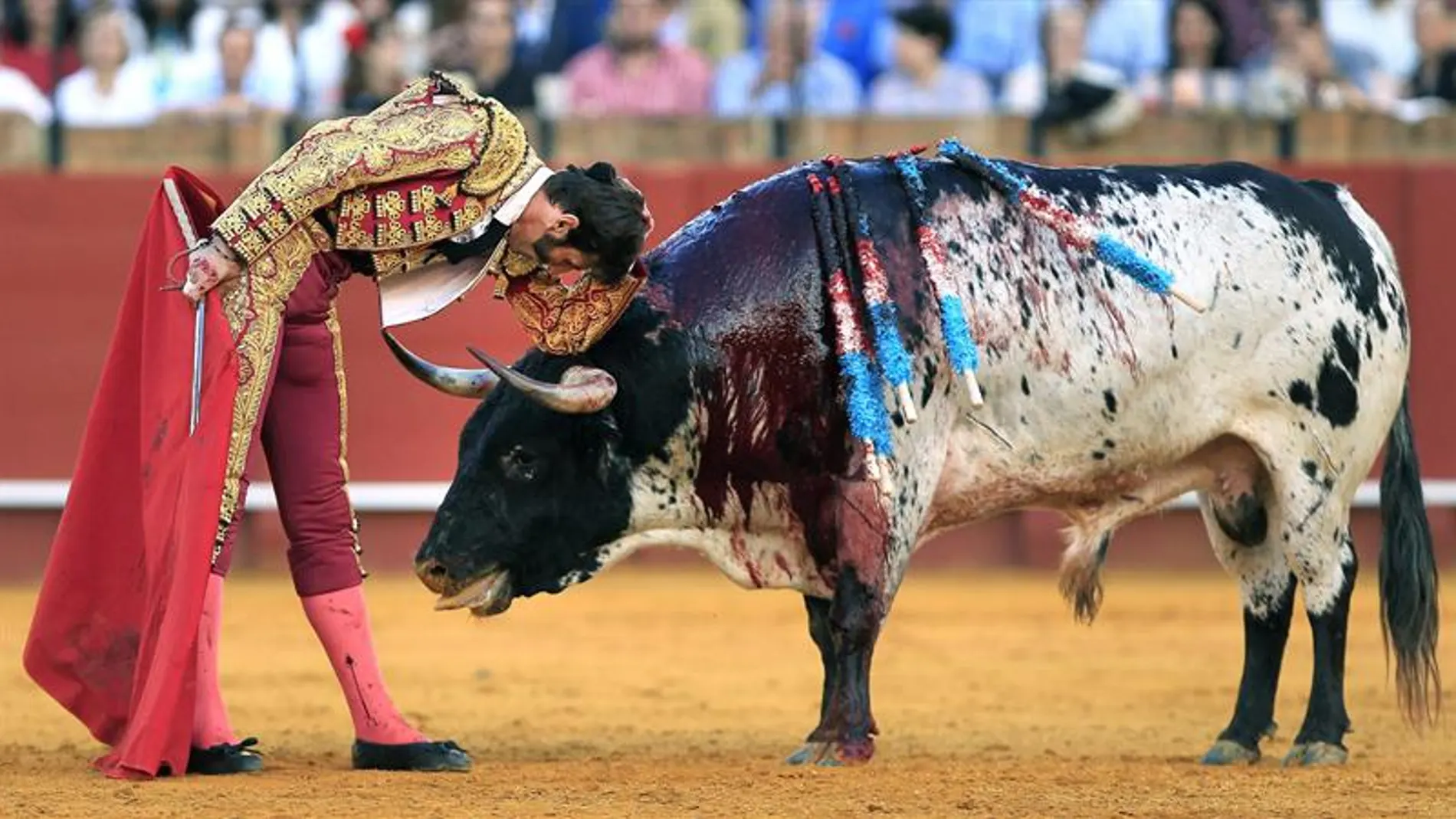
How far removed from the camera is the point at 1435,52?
37.3 ft

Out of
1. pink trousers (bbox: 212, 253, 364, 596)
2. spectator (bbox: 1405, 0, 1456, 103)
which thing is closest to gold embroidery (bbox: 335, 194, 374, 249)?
pink trousers (bbox: 212, 253, 364, 596)

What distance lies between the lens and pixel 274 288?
223 inches

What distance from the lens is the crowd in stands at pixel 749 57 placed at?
36.6ft

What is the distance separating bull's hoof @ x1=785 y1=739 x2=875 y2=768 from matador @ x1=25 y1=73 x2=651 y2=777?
755 millimetres

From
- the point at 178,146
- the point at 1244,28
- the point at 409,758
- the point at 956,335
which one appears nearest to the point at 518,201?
the point at 956,335

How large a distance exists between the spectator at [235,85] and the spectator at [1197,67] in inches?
143

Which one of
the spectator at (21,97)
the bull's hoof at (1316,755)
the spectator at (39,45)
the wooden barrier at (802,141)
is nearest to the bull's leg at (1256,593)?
the bull's hoof at (1316,755)

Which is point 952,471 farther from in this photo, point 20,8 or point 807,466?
point 20,8

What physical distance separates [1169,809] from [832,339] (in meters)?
1.27

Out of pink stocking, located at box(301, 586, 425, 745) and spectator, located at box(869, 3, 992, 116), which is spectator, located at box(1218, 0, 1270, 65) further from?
pink stocking, located at box(301, 586, 425, 745)

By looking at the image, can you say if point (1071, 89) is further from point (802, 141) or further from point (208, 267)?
point (208, 267)

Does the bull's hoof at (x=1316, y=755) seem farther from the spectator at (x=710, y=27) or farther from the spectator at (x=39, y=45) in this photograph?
the spectator at (x=39, y=45)

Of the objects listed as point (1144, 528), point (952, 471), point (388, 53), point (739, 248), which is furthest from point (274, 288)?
point (1144, 528)

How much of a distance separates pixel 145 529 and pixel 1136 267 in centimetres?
222
